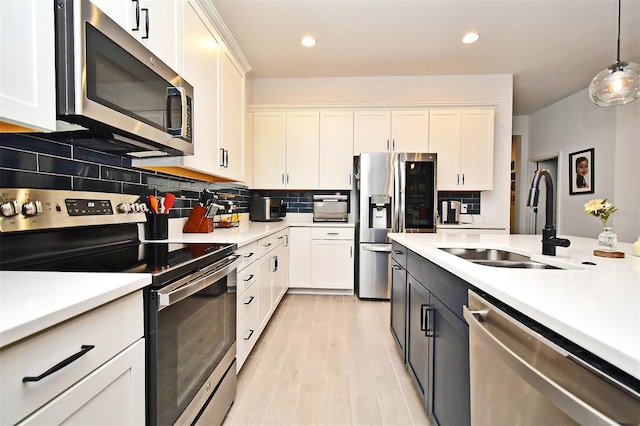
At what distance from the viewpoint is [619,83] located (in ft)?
6.62

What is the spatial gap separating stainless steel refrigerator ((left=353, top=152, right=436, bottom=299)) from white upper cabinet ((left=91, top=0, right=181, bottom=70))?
2205 millimetres

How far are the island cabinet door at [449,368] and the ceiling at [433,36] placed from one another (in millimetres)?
2579

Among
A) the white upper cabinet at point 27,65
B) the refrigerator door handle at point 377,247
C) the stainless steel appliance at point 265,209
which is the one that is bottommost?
the refrigerator door handle at point 377,247

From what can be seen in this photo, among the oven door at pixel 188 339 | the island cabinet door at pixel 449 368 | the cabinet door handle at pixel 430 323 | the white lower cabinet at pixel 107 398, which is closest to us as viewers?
the white lower cabinet at pixel 107 398

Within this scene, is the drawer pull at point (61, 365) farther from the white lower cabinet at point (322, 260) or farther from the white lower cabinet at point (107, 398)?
the white lower cabinet at point (322, 260)

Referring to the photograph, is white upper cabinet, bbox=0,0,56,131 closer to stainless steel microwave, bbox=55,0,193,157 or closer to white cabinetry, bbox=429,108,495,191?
stainless steel microwave, bbox=55,0,193,157

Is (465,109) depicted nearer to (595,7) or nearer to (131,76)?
(595,7)

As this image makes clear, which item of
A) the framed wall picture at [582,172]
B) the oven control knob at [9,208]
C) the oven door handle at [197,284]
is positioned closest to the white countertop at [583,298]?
the oven door handle at [197,284]

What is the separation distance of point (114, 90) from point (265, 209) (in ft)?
8.01

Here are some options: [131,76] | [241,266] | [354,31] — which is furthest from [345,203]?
[131,76]

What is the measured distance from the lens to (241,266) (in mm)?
1745

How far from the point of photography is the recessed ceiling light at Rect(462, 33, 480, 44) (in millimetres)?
2955

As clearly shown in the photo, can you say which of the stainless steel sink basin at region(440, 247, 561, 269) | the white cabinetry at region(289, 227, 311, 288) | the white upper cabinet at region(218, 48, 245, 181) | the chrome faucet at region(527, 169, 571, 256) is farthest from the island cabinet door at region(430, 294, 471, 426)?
the white cabinetry at region(289, 227, 311, 288)

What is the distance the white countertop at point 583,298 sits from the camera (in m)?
0.46
